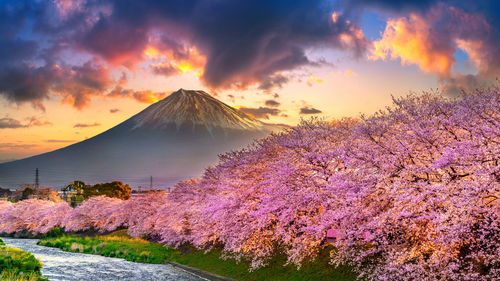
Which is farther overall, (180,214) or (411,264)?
(180,214)

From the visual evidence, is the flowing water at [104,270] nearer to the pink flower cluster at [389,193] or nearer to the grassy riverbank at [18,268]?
the grassy riverbank at [18,268]

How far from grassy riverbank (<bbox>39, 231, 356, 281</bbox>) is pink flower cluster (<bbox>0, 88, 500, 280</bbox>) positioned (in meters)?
0.78

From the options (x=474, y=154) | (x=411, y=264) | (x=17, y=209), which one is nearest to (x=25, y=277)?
(x=411, y=264)

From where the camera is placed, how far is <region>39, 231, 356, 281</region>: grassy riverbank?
21.2 metres

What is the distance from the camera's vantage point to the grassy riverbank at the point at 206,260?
21.2 meters

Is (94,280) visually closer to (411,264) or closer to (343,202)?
(343,202)

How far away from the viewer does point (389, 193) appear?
52.0 ft

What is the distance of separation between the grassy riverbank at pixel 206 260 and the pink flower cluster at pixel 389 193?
2.55 ft

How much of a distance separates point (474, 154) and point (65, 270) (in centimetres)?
2620

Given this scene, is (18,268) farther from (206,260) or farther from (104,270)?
(206,260)

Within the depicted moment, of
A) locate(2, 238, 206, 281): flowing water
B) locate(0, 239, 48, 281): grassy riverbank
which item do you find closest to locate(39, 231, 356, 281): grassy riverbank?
locate(2, 238, 206, 281): flowing water

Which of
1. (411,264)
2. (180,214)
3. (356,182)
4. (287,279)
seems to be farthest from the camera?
(180,214)

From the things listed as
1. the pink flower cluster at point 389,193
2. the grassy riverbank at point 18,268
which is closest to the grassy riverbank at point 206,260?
the pink flower cluster at point 389,193

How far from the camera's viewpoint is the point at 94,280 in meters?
25.3
